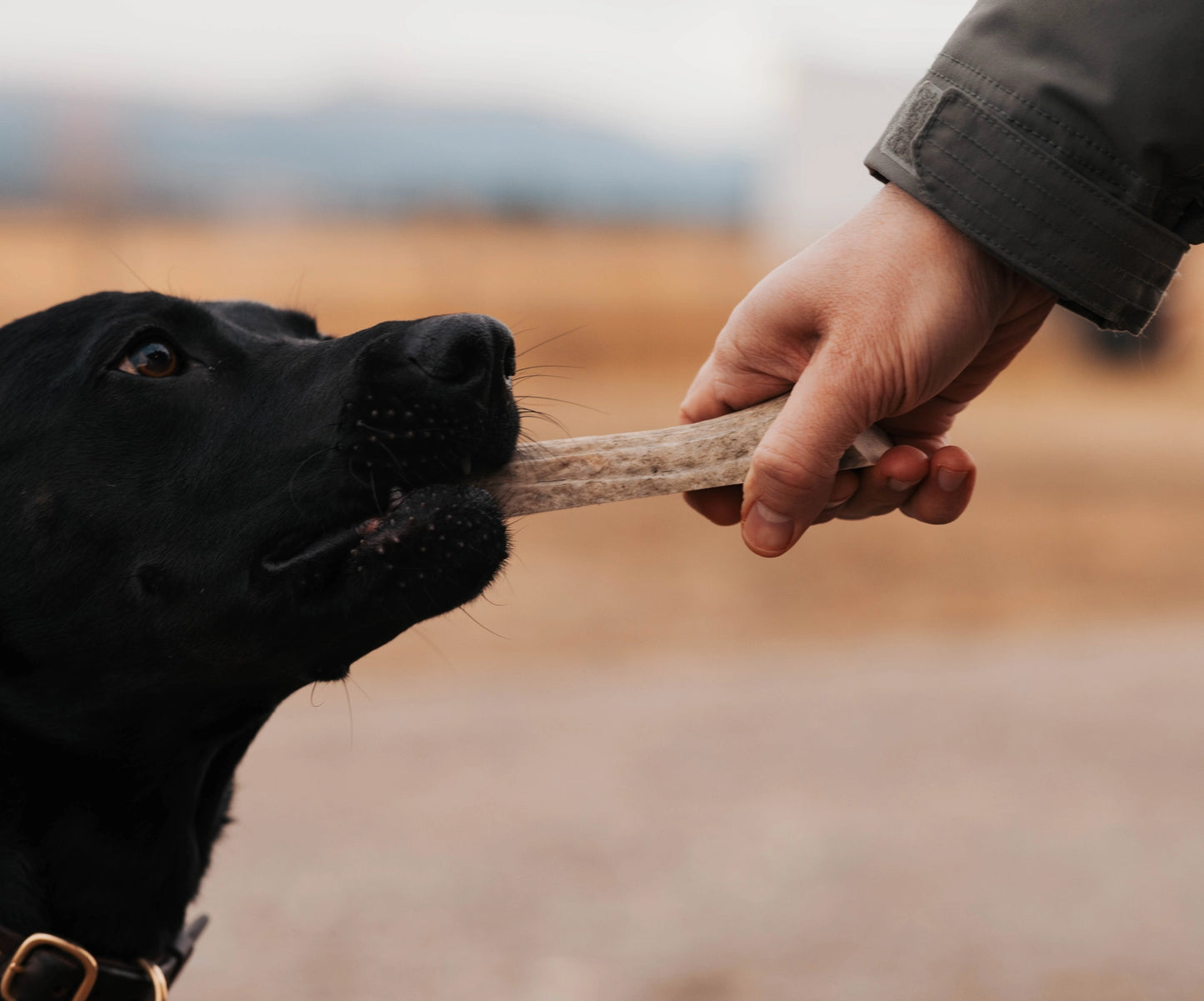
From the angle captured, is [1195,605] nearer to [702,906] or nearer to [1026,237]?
[702,906]

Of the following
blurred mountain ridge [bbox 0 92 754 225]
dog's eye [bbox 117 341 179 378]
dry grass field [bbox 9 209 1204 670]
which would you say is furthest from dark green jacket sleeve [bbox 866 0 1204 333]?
Result: blurred mountain ridge [bbox 0 92 754 225]

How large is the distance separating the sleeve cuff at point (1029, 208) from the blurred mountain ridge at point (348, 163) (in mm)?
27166

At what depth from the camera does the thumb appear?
6.21 ft

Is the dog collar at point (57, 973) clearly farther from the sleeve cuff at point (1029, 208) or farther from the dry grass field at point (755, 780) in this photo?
the sleeve cuff at point (1029, 208)

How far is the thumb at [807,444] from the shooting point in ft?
6.21

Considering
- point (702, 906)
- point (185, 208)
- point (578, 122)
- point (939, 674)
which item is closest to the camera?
point (702, 906)

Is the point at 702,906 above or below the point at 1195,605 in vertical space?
above

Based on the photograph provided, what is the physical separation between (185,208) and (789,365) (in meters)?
35.9

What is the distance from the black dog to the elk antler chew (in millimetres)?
66

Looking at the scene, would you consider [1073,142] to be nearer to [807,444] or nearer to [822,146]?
[807,444]

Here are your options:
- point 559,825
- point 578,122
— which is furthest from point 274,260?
point 578,122

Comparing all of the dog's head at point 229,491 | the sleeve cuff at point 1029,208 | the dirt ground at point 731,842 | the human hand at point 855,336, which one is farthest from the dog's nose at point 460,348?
the dirt ground at point 731,842

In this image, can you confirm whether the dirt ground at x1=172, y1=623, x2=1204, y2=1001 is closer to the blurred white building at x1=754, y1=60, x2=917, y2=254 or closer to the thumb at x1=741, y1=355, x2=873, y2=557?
the thumb at x1=741, y1=355, x2=873, y2=557

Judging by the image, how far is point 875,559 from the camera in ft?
34.0
